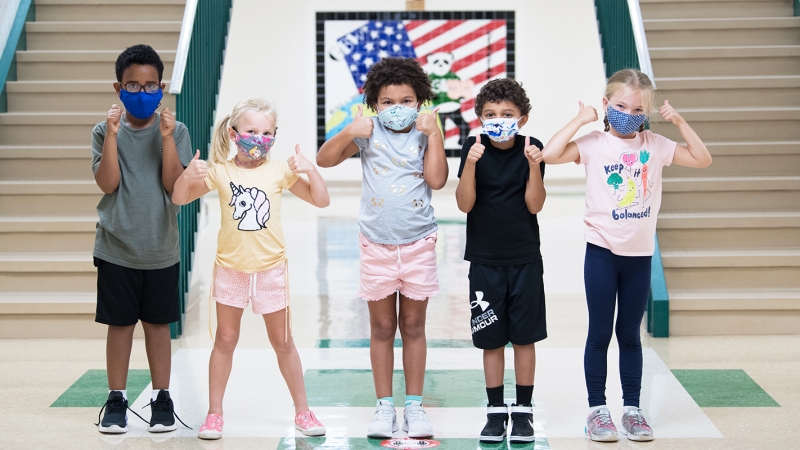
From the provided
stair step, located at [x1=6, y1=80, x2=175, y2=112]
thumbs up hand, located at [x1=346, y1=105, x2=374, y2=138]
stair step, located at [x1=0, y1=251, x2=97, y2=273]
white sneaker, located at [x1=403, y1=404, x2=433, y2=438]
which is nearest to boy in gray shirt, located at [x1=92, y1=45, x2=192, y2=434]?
thumbs up hand, located at [x1=346, y1=105, x2=374, y2=138]

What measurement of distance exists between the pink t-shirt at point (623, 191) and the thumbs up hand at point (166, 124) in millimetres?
1380

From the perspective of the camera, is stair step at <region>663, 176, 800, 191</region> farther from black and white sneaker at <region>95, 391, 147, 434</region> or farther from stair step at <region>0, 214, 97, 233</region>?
black and white sneaker at <region>95, 391, 147, 434</region>

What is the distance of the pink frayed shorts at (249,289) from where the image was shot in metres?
3.32

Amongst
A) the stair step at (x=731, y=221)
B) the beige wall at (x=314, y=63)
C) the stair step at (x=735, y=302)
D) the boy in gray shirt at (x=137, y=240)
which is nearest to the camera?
the boy in gray shirt at (x=137, y=240)

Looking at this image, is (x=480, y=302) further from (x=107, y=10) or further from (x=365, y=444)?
(x=107, y=10)

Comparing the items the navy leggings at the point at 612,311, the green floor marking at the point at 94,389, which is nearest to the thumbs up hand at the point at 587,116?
the navy leggings at the point at 612,311

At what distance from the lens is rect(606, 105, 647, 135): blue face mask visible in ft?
10.7

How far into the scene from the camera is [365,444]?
3283 millimetres

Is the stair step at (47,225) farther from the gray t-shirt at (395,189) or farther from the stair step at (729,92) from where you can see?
the stair step at (729,92)

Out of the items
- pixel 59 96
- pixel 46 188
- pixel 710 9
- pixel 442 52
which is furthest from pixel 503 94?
pixel 442 52

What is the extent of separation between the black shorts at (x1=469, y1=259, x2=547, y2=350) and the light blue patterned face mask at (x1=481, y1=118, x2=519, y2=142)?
1.43ft

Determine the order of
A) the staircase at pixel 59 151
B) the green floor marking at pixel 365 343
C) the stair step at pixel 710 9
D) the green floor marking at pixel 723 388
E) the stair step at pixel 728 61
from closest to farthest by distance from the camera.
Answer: the green floor marking at pixel 723 388 → the green floor marking at pixel 365 343 → the staircase at pixel 59 151 → the stair step at pixel 728 61 → the stair step at pixel 710 9

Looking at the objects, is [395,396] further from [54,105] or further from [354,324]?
[54,105]

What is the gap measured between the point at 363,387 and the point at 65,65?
375 cm
